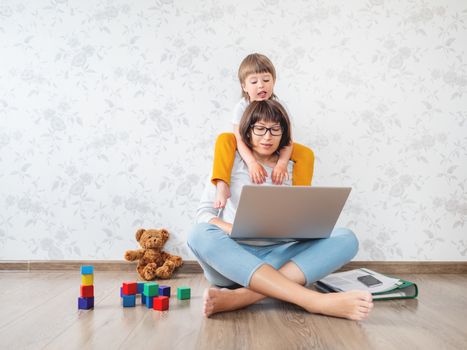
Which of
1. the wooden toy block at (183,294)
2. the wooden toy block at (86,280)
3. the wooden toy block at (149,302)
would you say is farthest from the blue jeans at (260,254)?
the wooden toy block at (86,280)

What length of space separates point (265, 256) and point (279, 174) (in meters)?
0.35

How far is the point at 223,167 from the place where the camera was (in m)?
2.15

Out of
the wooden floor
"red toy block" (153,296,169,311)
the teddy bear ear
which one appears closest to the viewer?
the wooden floor

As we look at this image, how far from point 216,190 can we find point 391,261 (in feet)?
3.87

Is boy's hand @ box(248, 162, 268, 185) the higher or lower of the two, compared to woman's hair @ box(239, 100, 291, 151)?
lower

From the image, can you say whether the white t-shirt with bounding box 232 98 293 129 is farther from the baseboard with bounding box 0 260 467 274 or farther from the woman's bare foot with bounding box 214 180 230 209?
the baseboard with bounding box 0 260 467 274

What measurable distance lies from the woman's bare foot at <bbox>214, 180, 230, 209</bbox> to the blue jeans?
7.1 inches

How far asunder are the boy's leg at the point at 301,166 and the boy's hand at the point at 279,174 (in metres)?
0.08

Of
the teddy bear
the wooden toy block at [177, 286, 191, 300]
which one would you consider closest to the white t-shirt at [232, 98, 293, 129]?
the teddy bear

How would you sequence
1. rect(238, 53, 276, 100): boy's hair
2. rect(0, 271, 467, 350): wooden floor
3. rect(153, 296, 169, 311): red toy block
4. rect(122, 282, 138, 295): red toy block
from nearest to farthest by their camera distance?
1. rect(0, 271, 467, 350): wooden floor
2. rect(153, 296, 169, 311): red toy block
3. rect(122, 282, 138, 295): red toy block
4. rect(238, 53, 276, 100): boy's hair

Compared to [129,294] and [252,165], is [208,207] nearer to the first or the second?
[252,165]

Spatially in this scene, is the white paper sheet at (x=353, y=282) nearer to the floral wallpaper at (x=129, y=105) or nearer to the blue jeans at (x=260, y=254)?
the blue jeans at (x=260, y=254)

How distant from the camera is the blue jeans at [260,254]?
1.73 metres

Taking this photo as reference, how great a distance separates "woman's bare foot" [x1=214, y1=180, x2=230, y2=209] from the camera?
2.07 metres
